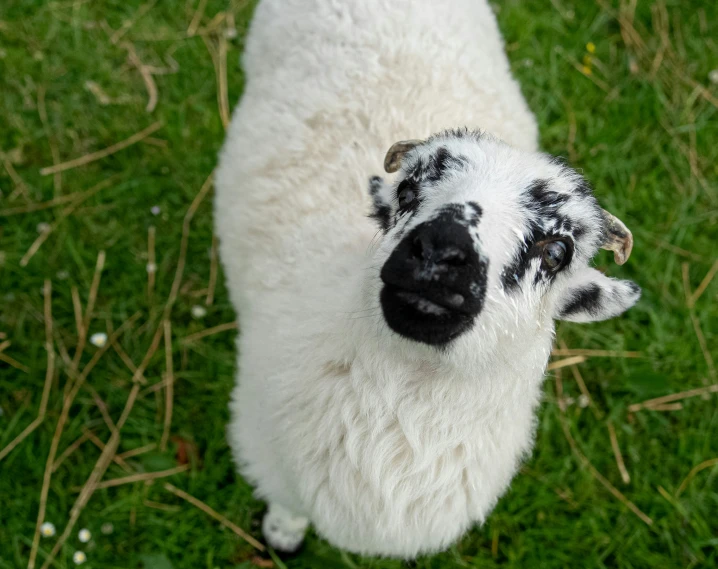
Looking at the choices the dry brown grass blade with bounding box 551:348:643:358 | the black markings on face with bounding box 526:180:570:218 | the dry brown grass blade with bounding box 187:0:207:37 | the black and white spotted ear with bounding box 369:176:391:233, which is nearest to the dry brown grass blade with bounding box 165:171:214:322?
the dry brown grass blade with bounding box 187:0:207:37

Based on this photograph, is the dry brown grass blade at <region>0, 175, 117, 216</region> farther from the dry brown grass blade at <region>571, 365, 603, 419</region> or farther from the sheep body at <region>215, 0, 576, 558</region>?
the dry brown grass blade at <region>571, 365, 603, 419</region>

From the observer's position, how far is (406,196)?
205 centimetres

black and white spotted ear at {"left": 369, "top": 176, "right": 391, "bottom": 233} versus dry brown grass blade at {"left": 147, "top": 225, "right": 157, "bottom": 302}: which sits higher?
black and white spotted ear at {"left": 369, "top": 176, "right": 391, "bottom": 233}

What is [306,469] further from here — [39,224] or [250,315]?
[39,224]

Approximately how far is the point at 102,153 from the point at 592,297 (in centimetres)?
372

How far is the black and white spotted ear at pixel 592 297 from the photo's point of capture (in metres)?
2.15

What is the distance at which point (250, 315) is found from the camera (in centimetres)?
293

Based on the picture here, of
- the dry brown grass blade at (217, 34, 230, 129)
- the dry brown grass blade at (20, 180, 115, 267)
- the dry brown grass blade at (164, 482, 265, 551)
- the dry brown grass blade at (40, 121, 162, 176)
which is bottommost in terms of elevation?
the dry brown grass blade at (164, 482, 265, 551)

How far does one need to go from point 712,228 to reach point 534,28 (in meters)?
2.23

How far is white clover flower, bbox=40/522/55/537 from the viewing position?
3248 mm

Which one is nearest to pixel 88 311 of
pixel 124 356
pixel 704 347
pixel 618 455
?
pixel 124 356

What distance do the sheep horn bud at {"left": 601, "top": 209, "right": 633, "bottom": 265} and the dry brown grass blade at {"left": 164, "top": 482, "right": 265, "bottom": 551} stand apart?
2590mm

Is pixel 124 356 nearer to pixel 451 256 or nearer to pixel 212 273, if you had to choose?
Answer: pixel 212 273

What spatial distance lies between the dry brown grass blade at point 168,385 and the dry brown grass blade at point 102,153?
1.46 m
